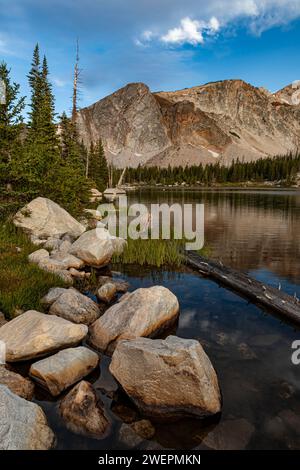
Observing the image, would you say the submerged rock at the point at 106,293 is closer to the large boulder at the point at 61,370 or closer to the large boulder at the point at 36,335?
the large boulder at the point at 36,335

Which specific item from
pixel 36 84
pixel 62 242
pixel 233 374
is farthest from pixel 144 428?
pixel 36 84

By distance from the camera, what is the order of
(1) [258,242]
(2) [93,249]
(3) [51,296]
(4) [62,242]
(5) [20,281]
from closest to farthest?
(3) [51,296] → (5) [20,281] → (2) [93,249] → (4) [62,242] → (1) [258,242]

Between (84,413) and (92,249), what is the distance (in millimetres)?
8059

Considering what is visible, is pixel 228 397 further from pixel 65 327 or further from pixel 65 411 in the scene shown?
pixel 65 327

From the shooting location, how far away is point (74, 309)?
8.10 metres

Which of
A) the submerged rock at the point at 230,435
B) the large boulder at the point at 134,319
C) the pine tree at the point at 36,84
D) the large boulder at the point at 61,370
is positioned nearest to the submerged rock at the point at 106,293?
the large boulder at the point at 134,319

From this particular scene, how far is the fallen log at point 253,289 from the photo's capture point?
8.92 meters

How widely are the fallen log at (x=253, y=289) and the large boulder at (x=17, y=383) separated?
679cm

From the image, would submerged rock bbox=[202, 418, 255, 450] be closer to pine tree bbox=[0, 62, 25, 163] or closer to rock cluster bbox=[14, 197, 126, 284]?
rock cluster bbox=[14, 197, 126, 284]

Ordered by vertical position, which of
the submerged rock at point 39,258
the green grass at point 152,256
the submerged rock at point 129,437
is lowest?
the submerged rock at point 129,437

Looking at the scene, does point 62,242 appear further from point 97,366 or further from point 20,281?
point 97,366

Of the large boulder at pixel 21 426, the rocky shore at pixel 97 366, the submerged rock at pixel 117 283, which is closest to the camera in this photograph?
the large boulder at pixel 21 426

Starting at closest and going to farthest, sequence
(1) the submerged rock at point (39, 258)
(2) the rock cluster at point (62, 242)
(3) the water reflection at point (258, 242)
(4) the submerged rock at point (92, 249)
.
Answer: (1) the submerged rock at point (39, 258), (2) the rock cluster at point (62, 242), (4) the submerged rock at point (92, 249), (3) the water reflection at point (258, 242)

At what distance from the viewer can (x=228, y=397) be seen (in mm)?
5758
